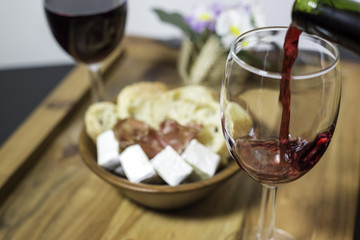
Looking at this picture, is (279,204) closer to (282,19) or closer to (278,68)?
(278,68)

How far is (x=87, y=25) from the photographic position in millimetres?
739

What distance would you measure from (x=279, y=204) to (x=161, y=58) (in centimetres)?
47

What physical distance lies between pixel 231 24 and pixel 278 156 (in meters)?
0.41

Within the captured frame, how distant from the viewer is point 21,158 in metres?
0.75

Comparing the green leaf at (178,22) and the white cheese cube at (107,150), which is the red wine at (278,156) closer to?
the white cheese cube at (107,150)

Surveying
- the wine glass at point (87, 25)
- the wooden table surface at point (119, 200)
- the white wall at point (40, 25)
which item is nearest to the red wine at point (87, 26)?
the wine glass at point (87, 25)

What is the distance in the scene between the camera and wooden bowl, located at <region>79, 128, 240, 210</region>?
606 millimetres

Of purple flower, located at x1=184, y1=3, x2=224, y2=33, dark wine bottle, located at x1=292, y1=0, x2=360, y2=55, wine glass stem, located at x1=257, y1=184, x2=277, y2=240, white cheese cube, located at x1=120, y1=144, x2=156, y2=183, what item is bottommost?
wine glass stem, located at x1=257, y1=184, x2=277, y2=240

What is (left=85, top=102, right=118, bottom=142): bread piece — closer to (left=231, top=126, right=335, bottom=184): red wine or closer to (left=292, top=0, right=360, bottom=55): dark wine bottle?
(left=231, top=126, right=335, bottom=184): red wine

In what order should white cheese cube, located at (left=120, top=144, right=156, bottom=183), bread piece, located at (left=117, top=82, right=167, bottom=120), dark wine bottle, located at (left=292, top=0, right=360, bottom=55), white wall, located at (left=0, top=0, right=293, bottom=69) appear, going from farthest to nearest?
1. white wall, located at (left=0, top=0, right=293, bottom=69)
2. bread piece, located at (left=117, top=82, right=167, bottom=120)
3. white cheese cube, located at (left=120, top=144, right=156, bottom=183)
4. dark wine bottle, located at (left=292, top=0, right=360, bottom=55)

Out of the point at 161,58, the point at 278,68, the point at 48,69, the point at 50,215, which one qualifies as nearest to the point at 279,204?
the point at 278,68

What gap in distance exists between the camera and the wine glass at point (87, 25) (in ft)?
2.42

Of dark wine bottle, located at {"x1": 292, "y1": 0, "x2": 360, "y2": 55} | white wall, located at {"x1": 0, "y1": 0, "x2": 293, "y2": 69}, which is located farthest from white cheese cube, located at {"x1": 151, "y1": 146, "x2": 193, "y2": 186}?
white wall, located at {"x1": 0, "y1": 0, "x2": 293, "y2": 69}

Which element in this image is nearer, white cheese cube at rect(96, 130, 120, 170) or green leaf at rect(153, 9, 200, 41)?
white cheese cube at rect(96, 130, 120, 170)
